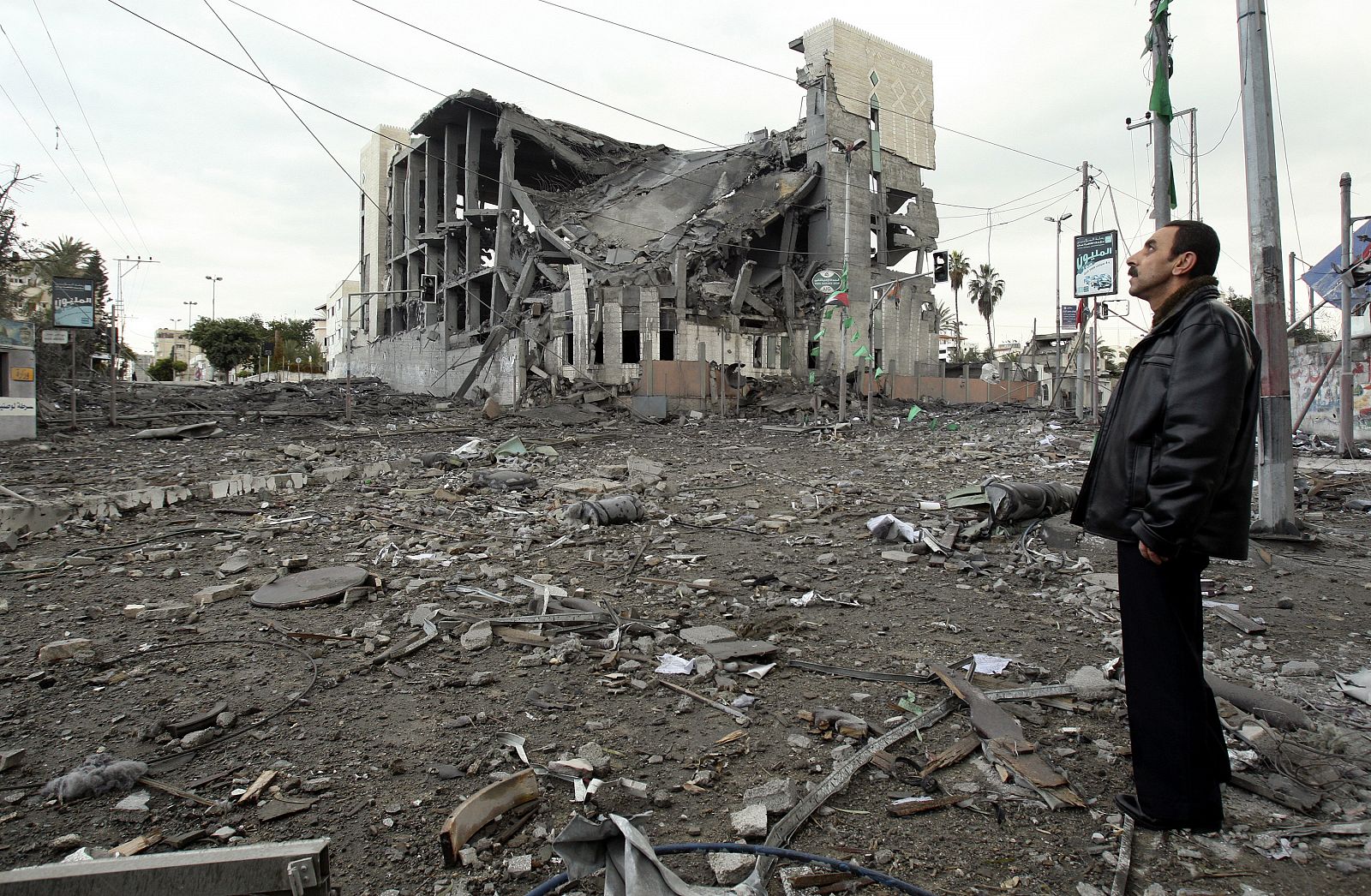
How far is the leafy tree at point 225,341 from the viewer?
54625 mm

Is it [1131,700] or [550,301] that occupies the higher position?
[550,301]

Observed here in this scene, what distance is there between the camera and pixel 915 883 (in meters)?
2.16

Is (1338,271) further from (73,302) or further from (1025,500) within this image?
(73,302)

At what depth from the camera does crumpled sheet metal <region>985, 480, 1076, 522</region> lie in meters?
6.88

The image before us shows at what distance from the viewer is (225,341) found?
5503cm

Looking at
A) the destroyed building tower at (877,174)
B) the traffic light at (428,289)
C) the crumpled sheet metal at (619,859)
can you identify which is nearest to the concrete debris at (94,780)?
the crumpled sheet metal at (619,859)

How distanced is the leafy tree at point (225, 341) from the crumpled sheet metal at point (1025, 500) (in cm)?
6093

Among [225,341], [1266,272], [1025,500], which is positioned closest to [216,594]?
[1025,500]

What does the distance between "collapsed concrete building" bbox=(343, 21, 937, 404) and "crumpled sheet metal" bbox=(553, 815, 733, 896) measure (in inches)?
946

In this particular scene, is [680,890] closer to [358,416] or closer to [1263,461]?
[1263,461]

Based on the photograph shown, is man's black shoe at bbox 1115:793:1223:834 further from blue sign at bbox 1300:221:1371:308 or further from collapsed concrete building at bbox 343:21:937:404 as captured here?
collapsed concrete building at bbox 343:21:937:404

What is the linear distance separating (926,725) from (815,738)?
1.64 ft

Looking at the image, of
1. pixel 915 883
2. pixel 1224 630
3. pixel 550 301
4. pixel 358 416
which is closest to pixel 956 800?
pixel 915 883

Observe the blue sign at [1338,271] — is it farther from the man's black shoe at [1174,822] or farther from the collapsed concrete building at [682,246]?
the collapsed concrete building at [682,246]
